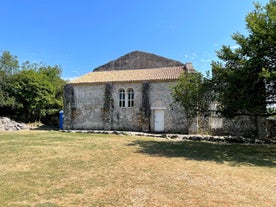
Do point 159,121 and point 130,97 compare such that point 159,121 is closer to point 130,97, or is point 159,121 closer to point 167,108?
point 167,108

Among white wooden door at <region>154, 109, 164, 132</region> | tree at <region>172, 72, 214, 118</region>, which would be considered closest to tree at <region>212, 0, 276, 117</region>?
tree at <region>172, 72, 214, 118</region>

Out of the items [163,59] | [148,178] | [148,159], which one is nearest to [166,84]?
[163,59]

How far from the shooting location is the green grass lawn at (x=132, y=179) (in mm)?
6035

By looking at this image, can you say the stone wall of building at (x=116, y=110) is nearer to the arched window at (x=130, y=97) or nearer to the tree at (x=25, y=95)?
the arched window at (x=130, y=97)

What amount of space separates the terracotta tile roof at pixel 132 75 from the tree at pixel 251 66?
8.67 meters

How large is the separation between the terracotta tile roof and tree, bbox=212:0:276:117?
8674mm

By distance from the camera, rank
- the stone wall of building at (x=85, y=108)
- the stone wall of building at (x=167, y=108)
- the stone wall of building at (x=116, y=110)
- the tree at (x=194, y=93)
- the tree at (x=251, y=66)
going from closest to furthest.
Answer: the tree at (x=251, y=66) < the tree at (x=194, y=93) < the stone wall of building at (x=167, y=108) < the stone wall of building at (x=116, y=110) < the stone wall of building at (x=85, y=108)

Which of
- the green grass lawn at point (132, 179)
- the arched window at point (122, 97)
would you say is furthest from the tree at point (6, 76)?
the green grass lawn at point (132, 179)

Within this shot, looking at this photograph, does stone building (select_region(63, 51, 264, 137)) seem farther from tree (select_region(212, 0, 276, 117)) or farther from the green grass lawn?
the green grass lawn

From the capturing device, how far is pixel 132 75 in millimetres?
26750

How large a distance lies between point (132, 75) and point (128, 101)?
9.95 ft

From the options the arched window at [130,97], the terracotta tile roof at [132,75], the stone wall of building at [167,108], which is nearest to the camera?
the stone wall of building at [167,108]

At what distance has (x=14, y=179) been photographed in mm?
7676

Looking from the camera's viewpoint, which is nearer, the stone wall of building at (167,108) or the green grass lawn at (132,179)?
the green grass lawn at (132,179)
